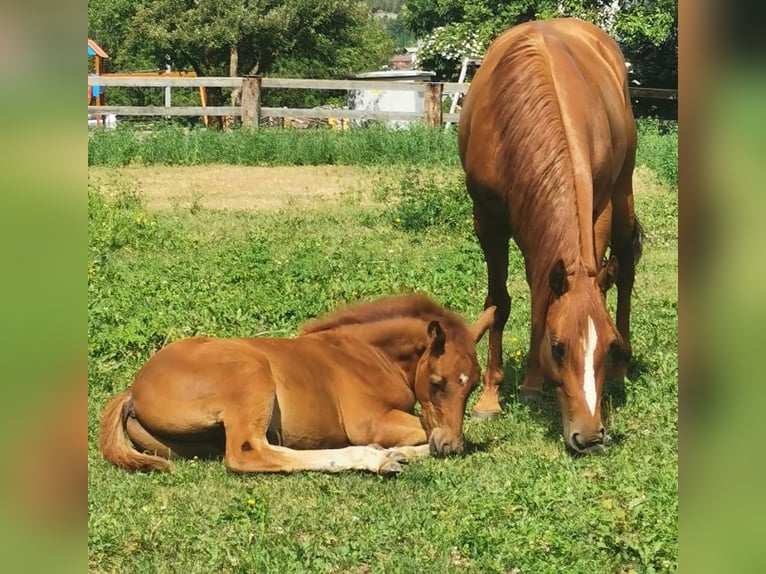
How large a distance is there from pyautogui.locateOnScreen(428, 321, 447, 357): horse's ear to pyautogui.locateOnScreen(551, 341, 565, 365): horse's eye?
58 cm

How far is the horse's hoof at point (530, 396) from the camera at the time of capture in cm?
619

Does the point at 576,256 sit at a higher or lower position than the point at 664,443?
higher

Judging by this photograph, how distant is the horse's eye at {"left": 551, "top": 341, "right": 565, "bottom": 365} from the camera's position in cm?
475

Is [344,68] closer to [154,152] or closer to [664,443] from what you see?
[154,152]

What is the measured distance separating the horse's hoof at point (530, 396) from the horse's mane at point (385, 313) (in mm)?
1118

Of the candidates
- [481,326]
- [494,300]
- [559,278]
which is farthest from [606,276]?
[494,300]

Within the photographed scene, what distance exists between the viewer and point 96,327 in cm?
682

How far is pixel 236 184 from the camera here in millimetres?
15320

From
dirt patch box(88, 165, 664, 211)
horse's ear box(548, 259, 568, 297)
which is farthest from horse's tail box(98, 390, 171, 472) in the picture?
dirt patch box(88, 165, 664, 211)
